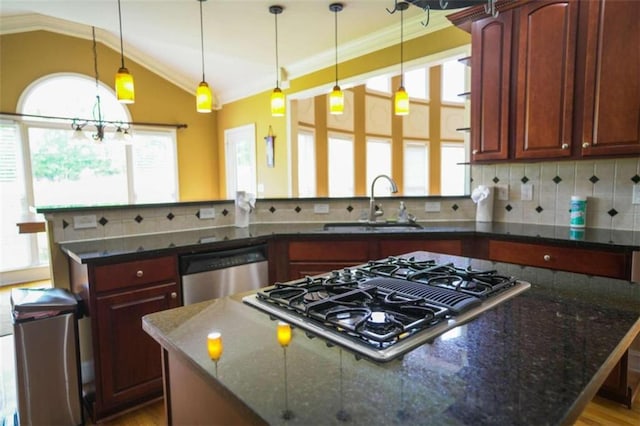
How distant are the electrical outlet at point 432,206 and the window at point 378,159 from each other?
3.78m

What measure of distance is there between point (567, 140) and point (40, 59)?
6.15 metres

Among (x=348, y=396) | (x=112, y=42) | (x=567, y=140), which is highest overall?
(x=112, y=42)

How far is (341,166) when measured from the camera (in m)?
6.60

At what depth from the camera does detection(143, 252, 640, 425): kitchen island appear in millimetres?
589

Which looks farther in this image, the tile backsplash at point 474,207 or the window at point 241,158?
the window at point 241,158

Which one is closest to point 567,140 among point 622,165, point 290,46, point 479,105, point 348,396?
point 622,165

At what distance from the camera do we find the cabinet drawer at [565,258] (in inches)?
77.5

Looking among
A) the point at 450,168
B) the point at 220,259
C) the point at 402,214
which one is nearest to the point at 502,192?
the point at 402,214

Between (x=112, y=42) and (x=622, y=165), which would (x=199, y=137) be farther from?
(x=622, y=165)

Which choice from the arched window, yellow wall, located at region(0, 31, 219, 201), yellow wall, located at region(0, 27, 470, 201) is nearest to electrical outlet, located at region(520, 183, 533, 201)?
yellow wall, located at region(0, 27, 470, 201)

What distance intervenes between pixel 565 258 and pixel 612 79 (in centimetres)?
106

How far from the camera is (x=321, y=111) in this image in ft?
20.2

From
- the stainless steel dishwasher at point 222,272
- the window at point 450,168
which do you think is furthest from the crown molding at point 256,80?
the window at point 450,168

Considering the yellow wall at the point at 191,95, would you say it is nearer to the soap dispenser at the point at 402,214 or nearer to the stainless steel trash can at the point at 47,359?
the soap dispenser at the point at 402,214
